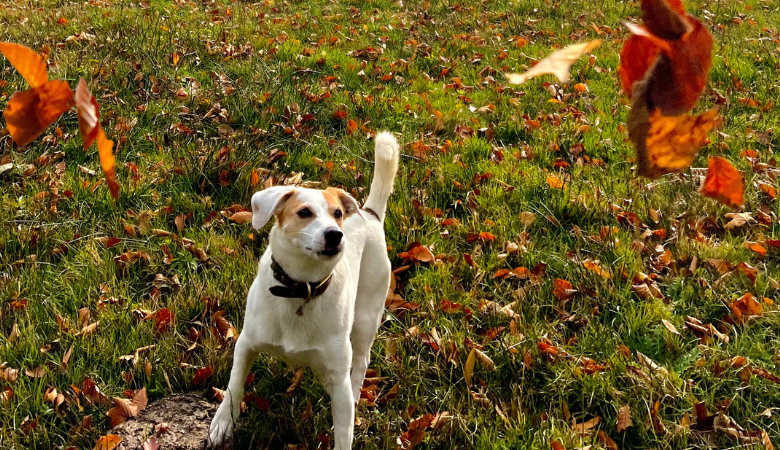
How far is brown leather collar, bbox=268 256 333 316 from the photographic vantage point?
101 inches

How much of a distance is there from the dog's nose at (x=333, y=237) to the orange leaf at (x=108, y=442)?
4.43ft

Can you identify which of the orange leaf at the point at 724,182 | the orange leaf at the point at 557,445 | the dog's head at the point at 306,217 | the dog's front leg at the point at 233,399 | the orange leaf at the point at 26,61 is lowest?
the orange leaf at the point at 557,445

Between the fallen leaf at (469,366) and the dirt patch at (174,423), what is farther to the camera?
the fallen leaf at (469,366)

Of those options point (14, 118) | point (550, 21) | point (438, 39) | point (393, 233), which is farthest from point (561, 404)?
point (550, 21)

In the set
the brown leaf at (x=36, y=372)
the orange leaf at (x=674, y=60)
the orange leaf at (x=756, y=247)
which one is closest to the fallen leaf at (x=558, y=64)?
the orange leaf at (x=674, y=60)

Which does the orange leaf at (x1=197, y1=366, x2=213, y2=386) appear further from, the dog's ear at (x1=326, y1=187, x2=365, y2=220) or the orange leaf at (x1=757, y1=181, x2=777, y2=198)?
the orange leaf at (x1=757, y1=181, x2=777, y2=198)

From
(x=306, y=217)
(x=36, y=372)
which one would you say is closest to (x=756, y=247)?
(x=306, y=217)

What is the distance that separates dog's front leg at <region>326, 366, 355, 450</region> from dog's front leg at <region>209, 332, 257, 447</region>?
43 centimetres

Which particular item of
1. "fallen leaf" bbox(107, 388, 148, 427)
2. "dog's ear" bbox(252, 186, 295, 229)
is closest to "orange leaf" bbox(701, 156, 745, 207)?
"dog's ear" bbox(252, 186, 295, 229)

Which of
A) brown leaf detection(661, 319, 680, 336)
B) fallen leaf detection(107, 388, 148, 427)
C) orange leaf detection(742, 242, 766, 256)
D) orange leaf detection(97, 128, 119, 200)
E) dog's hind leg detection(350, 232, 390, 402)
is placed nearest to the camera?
orange leaf detection(97, 128, 119, 200)

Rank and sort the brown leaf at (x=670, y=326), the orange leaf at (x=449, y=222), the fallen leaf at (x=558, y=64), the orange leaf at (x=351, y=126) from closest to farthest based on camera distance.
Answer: the fallen leaf at (x=558, y=64), the brown leaf at (x=670, y=326), the orange leaf at (x=449, y=222), the orange leaf at (x=351, y=126)

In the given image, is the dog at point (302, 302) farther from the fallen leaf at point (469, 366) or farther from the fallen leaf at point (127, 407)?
the fallen leaf at point (469, 366)

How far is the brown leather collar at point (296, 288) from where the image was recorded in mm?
2557

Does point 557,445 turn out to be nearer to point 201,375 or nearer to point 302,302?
point 302,302
